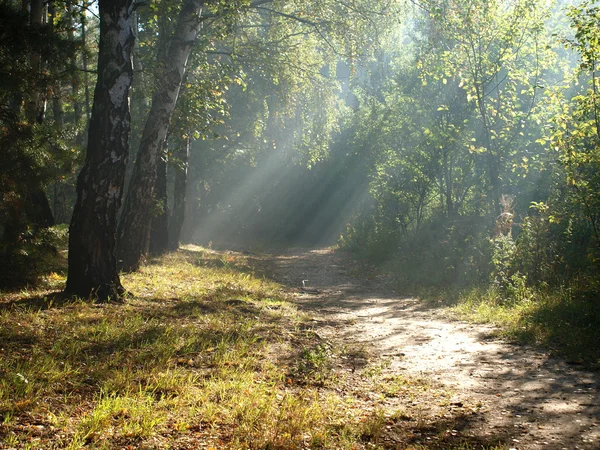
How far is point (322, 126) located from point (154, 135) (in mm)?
13479

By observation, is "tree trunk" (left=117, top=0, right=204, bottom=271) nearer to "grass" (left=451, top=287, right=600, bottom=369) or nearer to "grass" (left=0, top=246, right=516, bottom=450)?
"grass" (left=0, top=246, right=516, bottom=450)

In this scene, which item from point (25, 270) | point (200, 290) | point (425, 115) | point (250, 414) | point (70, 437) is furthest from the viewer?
point (425, 115)

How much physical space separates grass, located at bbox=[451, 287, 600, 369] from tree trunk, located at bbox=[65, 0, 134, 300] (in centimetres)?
597

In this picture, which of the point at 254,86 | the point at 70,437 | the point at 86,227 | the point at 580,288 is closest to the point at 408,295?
the point at 580,288

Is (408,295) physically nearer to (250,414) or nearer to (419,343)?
(419,343)

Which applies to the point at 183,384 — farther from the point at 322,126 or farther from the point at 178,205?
the point at 322,126

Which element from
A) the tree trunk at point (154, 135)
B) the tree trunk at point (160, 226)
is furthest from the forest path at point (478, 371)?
the tree trunk at point (160, 226)

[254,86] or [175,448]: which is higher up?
[254,86]

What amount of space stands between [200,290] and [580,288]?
660 cm

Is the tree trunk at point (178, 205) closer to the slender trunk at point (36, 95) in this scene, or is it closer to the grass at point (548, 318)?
the slender trunk at point (36, 95)

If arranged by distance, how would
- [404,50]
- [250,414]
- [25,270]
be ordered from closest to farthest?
[250,414]
[25,270]
[404,50]

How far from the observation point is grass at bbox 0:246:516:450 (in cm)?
380

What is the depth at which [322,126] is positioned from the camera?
23.6 m

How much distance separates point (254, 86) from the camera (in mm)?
22219
